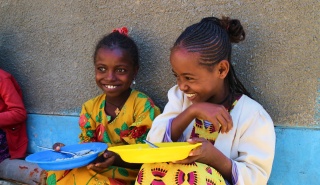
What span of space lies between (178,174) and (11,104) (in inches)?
75.9

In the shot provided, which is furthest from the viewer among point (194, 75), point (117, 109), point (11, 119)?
point (11, 119)

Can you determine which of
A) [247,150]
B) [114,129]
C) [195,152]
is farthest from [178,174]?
[114,129]

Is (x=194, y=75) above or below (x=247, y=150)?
above

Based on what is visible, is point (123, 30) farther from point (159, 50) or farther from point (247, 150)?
point (247, 150)

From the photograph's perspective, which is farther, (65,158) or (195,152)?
Result: (65,158)

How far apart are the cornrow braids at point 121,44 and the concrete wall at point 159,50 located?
0.50ft

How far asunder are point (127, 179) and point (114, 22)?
116 cm

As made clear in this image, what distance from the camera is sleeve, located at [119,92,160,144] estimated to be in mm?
2318

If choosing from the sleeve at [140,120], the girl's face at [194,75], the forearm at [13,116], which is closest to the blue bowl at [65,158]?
the sleeve at [140,120]

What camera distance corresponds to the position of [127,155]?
4.87ft

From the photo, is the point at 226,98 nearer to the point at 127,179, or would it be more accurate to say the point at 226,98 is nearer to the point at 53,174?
the point at 127,179

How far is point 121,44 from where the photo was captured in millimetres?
2412

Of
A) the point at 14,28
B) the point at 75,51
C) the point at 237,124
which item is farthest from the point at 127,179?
the point at 14,28

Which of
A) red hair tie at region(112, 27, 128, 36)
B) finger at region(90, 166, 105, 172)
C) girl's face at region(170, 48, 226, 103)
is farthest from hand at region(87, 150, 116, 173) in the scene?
red hair tie at region(112, 27, 128, 36)
